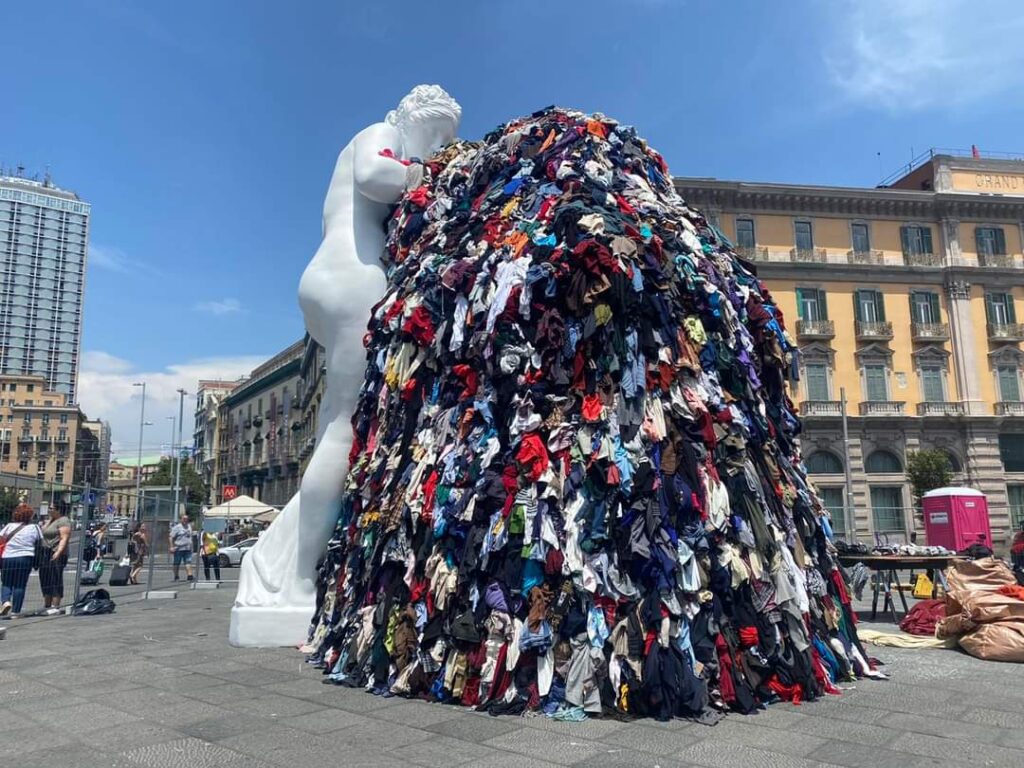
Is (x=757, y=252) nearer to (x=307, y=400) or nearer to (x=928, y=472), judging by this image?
(x=928, y=472)

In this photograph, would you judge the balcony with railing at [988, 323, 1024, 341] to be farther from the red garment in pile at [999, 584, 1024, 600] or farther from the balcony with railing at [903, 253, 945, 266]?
the red garment in pile at [999, 584, 1024, 600]

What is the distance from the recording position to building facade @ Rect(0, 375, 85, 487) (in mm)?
97688

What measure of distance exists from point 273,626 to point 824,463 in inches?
1347

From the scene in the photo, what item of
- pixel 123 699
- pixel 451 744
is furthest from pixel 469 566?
pixel 123 699

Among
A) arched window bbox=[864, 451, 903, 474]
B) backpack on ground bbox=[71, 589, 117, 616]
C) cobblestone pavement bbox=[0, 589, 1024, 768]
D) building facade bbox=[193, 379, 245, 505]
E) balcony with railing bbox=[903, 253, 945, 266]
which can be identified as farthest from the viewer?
building facade bbox=[193, 379, 245, 505]

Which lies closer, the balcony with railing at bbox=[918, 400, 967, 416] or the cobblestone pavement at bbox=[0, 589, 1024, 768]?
the cobblestone pavement at bbox=[0, 589, 1024, 768]

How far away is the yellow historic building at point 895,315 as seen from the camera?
36188 mm

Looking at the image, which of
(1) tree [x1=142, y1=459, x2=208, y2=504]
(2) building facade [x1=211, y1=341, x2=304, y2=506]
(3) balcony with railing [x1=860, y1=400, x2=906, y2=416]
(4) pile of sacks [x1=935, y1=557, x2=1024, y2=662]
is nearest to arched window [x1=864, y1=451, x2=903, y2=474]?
(3) balcony with railing [x1=860, y1=400, x2=906, y2=416]

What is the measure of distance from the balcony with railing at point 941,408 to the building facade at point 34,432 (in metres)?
98.3

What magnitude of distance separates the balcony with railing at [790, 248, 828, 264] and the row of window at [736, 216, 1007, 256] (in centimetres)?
12

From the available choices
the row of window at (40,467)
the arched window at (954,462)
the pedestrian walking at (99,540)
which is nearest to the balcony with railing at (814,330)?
the arched window at (954,462)

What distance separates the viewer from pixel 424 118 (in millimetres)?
7027

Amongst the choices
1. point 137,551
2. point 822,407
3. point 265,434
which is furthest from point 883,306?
point 265,434

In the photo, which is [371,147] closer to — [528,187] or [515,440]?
[528,187]
